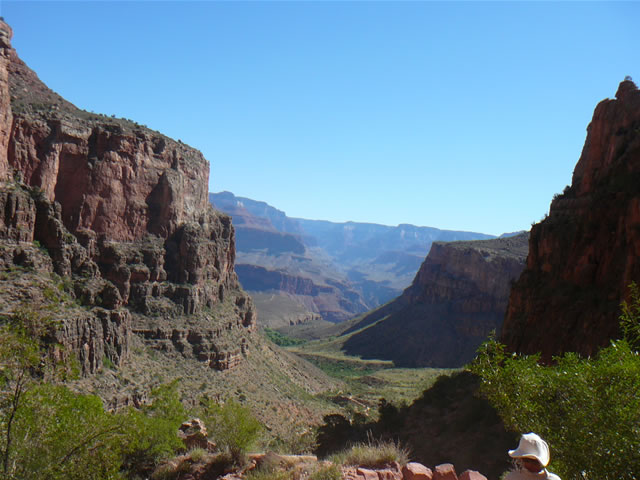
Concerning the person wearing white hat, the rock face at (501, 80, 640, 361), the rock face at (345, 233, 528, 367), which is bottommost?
the rock face at (345, 233, 528, 367)

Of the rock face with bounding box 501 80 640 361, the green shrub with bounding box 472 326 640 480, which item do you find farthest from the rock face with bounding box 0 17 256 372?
the green shrub with bounding box 472 326 640 480

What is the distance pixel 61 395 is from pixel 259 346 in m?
52.4

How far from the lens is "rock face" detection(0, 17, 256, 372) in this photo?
40.9 metres

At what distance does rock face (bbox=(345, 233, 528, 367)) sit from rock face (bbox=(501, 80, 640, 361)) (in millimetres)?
59909

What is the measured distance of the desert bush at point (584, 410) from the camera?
803 cm

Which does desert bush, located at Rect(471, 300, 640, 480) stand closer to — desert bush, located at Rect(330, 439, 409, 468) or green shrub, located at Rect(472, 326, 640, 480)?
green shrub, located at Rect(472, 326, 640, 480)

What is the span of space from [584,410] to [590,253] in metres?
22.9

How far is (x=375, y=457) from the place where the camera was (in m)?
14.8

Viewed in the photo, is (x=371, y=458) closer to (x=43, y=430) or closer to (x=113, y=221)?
(x=43, y=430)

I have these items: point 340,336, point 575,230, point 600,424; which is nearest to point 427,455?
point 575,230

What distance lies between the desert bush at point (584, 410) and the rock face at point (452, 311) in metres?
87.1

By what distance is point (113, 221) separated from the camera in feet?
166

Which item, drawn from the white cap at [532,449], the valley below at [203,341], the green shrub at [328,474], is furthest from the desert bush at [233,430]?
the white cap at [532,449]

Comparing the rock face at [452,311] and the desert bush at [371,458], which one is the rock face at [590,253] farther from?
the rock face at [452,311]
